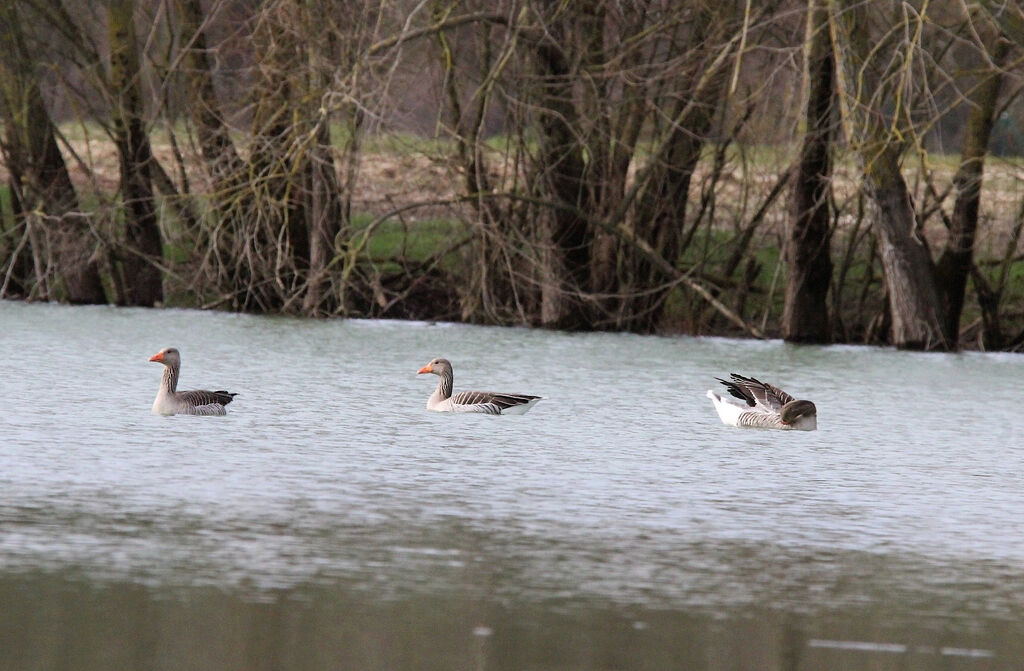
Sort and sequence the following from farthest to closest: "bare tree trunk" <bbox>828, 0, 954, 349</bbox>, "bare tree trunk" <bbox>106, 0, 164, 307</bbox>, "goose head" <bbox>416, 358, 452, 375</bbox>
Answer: "bare tree trunk" <bbox>106, 0, 164, 307</bbox>, "bare tree trunk" <bbox>828, 0, 954, 349</bbox>, "goose head" <bbox>416, 358, 452, 375</bbox>

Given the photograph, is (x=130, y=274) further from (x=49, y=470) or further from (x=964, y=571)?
(x=964, y=571)

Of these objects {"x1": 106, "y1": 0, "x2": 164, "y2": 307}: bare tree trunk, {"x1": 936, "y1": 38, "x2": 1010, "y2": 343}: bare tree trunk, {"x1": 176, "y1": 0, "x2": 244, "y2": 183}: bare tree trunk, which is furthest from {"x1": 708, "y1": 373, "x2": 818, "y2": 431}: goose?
{"x1": 106, "y1": 0, "x2": 164, "y2": 307}: bare tree trunk

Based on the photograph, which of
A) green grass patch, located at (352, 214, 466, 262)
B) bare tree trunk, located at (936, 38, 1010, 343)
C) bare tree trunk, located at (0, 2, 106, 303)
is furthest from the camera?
bare tree trunk, located at (0, 2, 106, 303)

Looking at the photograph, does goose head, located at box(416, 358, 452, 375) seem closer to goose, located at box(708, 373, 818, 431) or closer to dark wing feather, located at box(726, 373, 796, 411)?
goose, located at box(708, 373, 818, 431)

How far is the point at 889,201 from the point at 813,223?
1.13m

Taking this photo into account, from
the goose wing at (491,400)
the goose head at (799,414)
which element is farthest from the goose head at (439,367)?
the goose head at (799,414)

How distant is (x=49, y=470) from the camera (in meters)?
8.94

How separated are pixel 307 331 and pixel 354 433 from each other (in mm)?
7081

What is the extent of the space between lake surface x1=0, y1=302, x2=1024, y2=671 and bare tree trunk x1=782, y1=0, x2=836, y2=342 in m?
4.05

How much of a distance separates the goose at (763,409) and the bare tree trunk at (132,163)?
382 inches

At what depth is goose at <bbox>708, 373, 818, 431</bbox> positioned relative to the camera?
440 inches

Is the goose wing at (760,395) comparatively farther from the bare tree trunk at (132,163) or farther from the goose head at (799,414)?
the bare tree trunk at (132,163)

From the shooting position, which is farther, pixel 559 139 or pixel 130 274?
pixel 130 274

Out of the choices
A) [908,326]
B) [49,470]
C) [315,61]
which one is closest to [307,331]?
[315,61]
